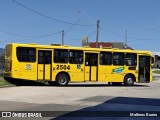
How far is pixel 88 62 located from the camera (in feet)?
95.6

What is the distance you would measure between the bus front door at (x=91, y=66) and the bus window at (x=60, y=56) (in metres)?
1.60

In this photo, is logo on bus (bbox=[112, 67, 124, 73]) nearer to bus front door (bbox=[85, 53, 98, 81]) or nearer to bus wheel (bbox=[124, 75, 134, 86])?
bus wheel (bbox=[124, 75, 134, 86])

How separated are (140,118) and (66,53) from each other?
1649cm

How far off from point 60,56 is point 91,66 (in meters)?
2.47

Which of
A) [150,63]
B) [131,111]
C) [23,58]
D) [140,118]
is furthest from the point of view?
[150,63]

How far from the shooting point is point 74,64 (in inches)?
1125

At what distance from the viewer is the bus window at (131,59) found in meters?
30.6

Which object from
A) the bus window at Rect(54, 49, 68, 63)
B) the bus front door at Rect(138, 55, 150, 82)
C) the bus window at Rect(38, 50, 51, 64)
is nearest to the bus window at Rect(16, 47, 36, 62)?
the bus window at Rect(38, 50, 51, 64)

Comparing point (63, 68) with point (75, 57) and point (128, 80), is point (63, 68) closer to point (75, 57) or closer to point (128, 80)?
point (75, 57)

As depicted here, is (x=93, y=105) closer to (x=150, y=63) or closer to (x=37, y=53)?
(x=37, y=53)

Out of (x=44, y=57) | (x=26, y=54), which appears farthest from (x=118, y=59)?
(x=26, y=54)

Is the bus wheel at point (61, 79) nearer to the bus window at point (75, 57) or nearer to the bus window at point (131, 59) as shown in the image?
the bus window at point (75, 57)

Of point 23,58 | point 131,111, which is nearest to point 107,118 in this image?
point 131,111

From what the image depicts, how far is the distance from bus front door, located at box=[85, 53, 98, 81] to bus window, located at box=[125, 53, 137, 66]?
2.62 m
